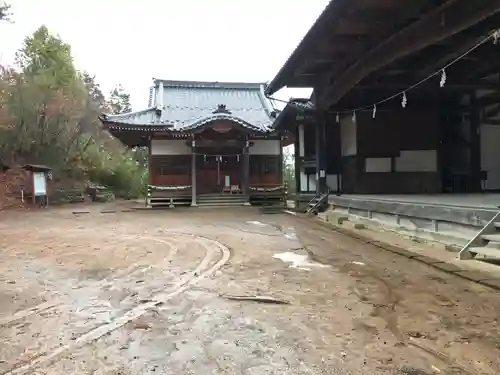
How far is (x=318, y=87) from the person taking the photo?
38.3ft

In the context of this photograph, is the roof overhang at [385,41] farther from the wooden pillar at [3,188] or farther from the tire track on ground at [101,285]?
the wooden pillar at [3,188]

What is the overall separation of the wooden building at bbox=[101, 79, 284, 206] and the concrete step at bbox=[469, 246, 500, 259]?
1331cm

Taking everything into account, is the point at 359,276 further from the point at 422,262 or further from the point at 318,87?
the point at 318,87

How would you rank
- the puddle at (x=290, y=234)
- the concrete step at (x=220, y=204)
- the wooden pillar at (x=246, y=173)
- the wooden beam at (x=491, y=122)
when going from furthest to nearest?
1. the wooden pillar at (x=246, y=173)
2. the concrete step at (x=220, y=204)
3. the wooden beam at (x=491, y=122)
4. the puddle at (x=290, y=234)

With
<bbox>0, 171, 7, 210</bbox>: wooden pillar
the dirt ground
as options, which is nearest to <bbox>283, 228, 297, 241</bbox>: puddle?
the dirt ground

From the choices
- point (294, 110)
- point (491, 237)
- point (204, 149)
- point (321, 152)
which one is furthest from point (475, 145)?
point (204, 149)

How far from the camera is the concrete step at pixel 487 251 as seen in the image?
4.83 meters

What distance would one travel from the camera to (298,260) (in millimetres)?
5723

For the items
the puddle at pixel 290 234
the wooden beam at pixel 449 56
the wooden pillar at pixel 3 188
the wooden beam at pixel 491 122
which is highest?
the wooden beam at pixel 449 56

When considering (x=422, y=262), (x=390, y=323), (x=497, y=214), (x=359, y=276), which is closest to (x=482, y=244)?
(x=497, y=214)

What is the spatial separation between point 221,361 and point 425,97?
35.6ft

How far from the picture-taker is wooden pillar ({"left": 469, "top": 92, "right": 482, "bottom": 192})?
Answer: 11133 millimetres

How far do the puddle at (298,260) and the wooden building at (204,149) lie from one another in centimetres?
1206

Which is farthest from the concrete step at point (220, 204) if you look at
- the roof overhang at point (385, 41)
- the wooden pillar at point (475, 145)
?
the wooden pillar at point (475, 145)
